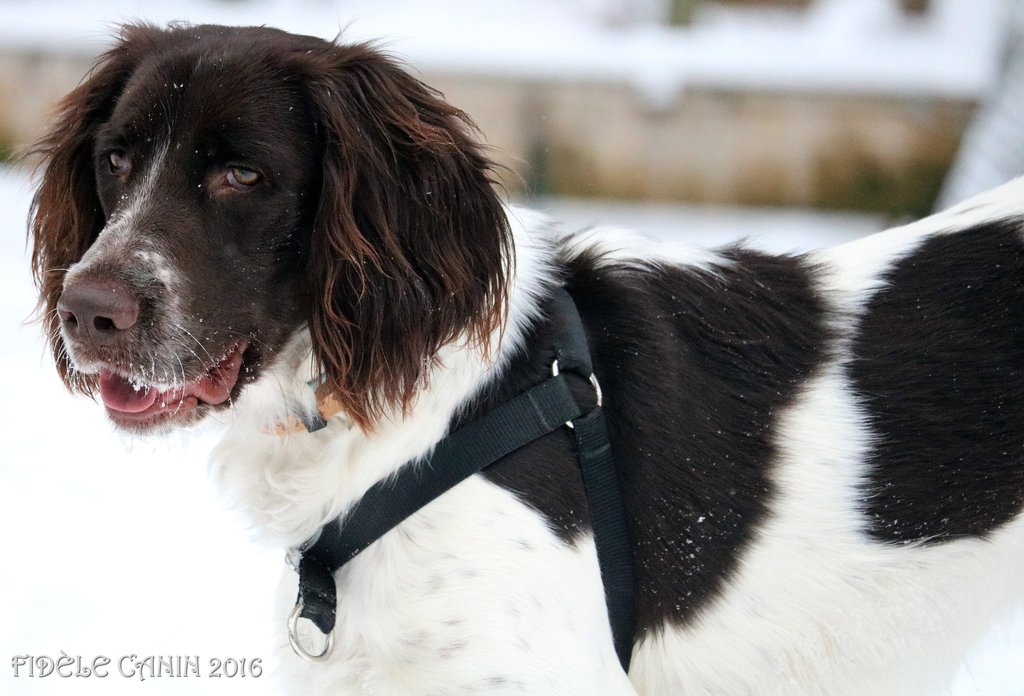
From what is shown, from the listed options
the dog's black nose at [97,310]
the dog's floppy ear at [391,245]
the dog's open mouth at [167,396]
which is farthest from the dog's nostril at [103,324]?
the dog's floppy ear at [391,245]

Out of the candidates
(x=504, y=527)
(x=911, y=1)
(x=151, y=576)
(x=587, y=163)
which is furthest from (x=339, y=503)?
(x=911, y=1)

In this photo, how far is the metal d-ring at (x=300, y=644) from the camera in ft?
6.59

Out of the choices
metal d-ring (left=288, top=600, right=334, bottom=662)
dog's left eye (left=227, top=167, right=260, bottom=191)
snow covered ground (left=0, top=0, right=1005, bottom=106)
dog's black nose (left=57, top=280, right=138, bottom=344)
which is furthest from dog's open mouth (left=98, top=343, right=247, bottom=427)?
snow covered ground (left=0, top=0, right=1005, bottom=106)

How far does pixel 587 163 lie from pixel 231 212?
→ 684cm

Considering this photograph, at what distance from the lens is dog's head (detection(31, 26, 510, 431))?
1.91 meters

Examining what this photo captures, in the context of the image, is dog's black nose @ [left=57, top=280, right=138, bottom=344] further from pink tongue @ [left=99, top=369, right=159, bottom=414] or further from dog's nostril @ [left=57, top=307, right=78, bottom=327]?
pink tongue @ [left=99, top=369, right=159, bottom=414]

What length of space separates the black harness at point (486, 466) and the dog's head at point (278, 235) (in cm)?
14

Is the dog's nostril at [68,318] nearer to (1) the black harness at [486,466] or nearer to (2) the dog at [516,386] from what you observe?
(2) the dog at [516,386]

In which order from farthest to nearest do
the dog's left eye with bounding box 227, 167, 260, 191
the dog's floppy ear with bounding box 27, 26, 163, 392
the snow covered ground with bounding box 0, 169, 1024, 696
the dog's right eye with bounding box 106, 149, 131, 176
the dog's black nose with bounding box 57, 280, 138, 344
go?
the snow covered ground with bounding box 0, 169, 1024, 696 < the dog's floppy ear with bounding box 27, 26, 163, 392 < the dog's right eye with bounding box 106, 149, 131, 176 < the dog's left eye with bounding box 227, 167, 260, 191 < the dog's black nose with bounding box 57, 280, 138, 344

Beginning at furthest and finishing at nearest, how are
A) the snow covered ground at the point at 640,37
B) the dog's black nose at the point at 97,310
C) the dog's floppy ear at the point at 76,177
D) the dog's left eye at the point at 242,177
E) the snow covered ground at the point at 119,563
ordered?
the snow covered ground at the point at 640,37
the snow covered ground at the point at 119,563
the dog's floppy ear at the point at 76,177
the dog's left eye at the point at 242,177
the dog's black nose at the point at 97,310

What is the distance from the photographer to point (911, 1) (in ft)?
35.1

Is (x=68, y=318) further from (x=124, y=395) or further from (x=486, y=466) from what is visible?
(x=486, y=466)

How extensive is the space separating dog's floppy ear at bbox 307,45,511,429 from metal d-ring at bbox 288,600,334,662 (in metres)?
0.39

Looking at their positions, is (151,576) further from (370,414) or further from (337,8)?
(337,8)
